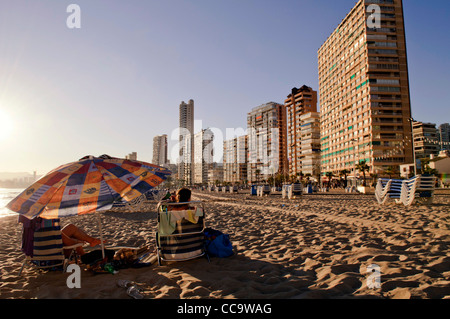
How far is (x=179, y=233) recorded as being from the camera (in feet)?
12.8

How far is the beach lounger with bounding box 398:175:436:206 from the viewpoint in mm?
10452

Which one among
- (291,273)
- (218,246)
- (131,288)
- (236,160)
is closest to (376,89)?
(218,246)

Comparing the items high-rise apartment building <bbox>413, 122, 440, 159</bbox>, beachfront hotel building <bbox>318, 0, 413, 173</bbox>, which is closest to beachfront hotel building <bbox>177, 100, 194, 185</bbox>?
beachfront hotel building <bbox>318, 0, 413, 173</bbox>

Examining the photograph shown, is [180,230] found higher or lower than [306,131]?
lower

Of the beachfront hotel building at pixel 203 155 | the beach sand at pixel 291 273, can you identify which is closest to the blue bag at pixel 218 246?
the beach sand at pixel 291 273

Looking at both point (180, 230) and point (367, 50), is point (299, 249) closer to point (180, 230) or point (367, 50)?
point (180, 230)

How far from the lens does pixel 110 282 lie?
3.41 meters

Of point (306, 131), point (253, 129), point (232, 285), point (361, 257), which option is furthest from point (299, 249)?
point (253, 129)

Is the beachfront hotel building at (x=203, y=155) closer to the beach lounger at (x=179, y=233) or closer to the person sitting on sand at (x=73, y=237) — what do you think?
the person sitting on sand at (x=73, y=237)

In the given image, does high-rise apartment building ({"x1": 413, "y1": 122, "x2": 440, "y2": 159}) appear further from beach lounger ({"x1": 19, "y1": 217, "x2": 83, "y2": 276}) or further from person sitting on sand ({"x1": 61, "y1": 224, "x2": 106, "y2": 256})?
beach lounger ({"x1": 19, "y1": 217, "x2": 83, "y2": 276})

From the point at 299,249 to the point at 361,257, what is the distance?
105cm

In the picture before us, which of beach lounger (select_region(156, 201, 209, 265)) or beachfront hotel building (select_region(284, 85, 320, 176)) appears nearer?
beach lounger (select_region(156, 201, 209, 265))

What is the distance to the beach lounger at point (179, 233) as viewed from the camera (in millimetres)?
3838

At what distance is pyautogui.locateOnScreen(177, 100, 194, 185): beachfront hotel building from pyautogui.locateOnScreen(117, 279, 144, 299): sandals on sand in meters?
169
